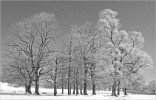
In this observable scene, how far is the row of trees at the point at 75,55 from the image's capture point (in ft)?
123

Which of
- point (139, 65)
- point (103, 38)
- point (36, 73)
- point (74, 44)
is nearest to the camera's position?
point (36, 73)

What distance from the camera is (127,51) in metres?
41.2

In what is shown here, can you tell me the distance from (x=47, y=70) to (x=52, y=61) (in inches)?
71.5

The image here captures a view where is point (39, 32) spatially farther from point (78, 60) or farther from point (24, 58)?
point (78, 60)

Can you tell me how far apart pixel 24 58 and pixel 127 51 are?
17867mm

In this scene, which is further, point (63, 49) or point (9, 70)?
point (63, 49)

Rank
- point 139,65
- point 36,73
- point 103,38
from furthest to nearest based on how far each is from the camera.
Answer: point 139,65, point 103,38, point 36,73

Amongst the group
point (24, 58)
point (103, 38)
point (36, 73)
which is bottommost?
point (36, 73)

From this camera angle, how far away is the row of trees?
37.5 metres

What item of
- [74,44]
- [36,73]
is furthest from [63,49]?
[36,73]

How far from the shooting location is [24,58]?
124ft

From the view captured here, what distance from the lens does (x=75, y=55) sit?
41.6 m

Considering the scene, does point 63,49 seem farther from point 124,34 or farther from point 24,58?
point 124,34

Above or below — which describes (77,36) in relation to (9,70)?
above
